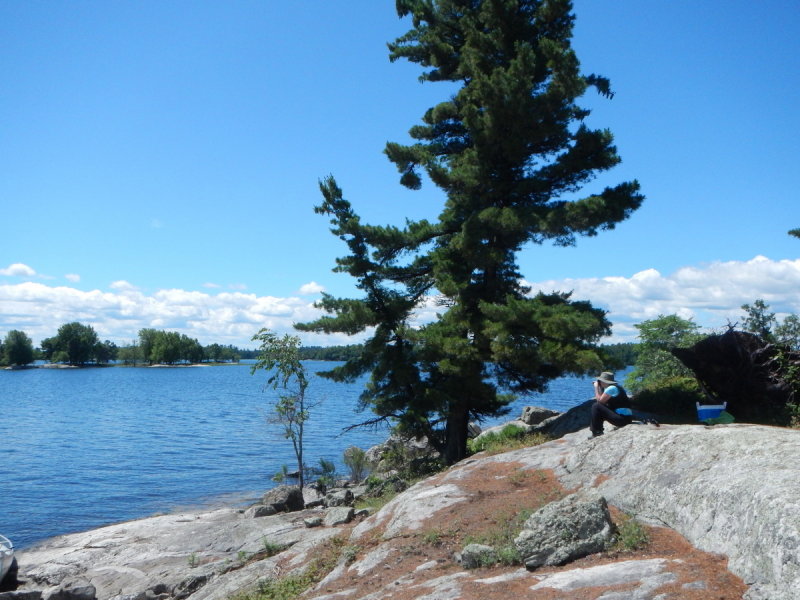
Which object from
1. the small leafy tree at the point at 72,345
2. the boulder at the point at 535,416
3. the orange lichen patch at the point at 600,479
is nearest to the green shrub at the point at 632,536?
the orange lichen patch at the point at 600,479

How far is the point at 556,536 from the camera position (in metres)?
8.29

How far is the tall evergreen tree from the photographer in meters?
16.6

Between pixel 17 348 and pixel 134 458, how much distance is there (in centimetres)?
13244

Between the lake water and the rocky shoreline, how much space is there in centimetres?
768

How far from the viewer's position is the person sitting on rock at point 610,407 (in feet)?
40.4

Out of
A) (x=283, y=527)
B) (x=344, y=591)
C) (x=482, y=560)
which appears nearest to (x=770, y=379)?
(x=482, y=560)

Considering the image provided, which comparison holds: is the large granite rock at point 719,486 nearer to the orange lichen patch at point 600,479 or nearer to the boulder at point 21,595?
the orange lichen patch at point 600,479

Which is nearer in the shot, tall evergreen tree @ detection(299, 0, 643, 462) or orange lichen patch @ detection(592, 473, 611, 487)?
orange lichen patch @ detection(592, 473, 611, 487)

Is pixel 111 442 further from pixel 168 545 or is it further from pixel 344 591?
pixel 344 591

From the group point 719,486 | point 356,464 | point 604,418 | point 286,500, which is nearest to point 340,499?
point 286,500

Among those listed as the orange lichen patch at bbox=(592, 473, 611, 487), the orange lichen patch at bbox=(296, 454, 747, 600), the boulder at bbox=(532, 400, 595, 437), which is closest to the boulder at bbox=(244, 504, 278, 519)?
the orange lichen patch at bbox=(296, 454, 747, 600)

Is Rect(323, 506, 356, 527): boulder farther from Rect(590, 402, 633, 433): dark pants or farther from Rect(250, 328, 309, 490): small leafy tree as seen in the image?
Rect(250, 328, 309, 490): small leafy tree

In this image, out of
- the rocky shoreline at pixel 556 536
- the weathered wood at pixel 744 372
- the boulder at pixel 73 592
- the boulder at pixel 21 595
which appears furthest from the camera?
the weathered wood at pixel 744 372

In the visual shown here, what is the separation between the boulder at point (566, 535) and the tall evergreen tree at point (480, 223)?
7034mm
